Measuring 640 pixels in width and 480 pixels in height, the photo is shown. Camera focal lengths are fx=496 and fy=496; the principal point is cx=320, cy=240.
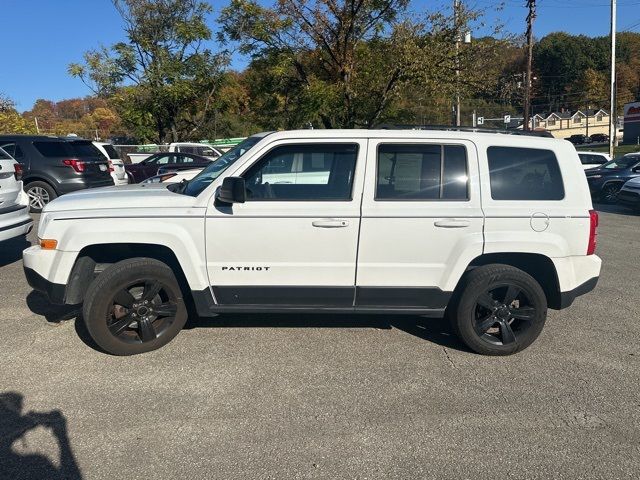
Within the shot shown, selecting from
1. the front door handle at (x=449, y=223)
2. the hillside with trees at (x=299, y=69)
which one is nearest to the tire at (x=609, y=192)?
the hillside with trees at (x=299, y=69)

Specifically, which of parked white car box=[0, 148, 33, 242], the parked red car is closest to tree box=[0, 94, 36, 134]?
the parked red car

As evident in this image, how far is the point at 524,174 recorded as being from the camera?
403 cm

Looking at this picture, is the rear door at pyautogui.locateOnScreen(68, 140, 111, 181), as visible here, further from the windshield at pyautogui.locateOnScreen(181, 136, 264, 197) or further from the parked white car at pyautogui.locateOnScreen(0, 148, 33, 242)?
the windshield at pyautogui.locateOnScreen(181, 136, 264, 197)

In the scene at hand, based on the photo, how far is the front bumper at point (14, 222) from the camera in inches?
239

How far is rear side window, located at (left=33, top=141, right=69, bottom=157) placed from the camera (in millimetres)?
10453

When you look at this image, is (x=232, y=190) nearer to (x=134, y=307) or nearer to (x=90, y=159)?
(x=134, y=307)

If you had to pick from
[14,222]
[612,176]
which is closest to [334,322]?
[14,222]

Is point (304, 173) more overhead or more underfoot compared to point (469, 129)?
more underfoot

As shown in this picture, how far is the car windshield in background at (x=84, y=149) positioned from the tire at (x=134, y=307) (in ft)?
26.2

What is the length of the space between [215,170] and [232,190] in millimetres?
871

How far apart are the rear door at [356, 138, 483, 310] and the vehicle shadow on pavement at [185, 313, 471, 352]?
0.69 m

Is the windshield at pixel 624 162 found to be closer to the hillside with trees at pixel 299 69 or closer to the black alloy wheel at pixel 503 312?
the hillside with trees at pixel 299 69

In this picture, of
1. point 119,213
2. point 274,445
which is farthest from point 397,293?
point 119,213

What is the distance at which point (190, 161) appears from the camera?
17625mm
